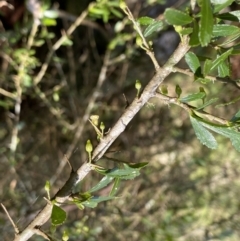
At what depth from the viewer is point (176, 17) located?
0.55 metres

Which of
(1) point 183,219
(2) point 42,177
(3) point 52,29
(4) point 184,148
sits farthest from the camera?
(4) point 184,148

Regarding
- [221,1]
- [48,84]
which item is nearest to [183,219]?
[48,84]

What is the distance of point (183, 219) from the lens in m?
2.15

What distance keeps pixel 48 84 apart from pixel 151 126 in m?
0.77

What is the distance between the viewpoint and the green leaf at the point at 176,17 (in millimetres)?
544

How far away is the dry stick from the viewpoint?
65 centimetres

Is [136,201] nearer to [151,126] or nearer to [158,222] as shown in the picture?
[158,222]

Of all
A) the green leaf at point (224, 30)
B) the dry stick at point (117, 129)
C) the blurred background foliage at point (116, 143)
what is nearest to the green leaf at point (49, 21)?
the blurred background foliage at point (116, 143)

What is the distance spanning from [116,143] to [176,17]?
1.98 m

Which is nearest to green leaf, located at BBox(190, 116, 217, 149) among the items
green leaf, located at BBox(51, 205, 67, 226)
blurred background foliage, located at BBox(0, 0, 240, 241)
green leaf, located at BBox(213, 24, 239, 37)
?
green leaf, located at BBox(213, 24, 239, 37)

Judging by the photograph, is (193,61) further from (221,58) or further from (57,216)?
(57,216)

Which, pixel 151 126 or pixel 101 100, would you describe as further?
pixel 151 126

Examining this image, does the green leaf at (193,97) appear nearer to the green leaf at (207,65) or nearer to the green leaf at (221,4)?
the green leaf at (207,65)

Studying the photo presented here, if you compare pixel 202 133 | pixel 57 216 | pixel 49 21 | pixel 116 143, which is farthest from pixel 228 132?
pixel 116 143
